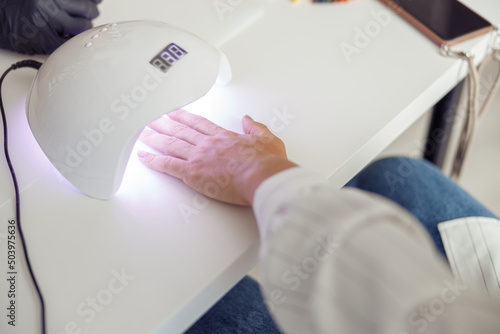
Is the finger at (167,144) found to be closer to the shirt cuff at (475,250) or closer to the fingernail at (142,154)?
the fingernail at (142,154)

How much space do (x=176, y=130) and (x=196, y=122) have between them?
3 cm

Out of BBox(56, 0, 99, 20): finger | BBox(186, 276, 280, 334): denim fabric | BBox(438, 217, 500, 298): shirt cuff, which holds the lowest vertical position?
BBox(186, 276, 280, 334): denim fabric

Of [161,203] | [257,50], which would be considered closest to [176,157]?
[161,203]

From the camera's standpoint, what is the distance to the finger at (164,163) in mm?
664

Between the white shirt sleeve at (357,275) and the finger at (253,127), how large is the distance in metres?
0.16

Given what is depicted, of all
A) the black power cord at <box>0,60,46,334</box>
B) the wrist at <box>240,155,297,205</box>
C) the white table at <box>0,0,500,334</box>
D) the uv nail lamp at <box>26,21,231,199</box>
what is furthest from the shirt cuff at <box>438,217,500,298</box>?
the black power cord at <box>0,60,46,334</box>

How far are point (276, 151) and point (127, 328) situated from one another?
26cm

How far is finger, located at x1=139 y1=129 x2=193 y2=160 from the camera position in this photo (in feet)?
2.22

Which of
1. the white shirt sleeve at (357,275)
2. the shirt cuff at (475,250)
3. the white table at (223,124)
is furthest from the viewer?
the shirt cuff at (475,250)

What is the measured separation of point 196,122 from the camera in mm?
702

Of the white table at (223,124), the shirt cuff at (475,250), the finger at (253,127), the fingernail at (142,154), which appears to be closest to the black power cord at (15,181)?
the white table at (223,124)

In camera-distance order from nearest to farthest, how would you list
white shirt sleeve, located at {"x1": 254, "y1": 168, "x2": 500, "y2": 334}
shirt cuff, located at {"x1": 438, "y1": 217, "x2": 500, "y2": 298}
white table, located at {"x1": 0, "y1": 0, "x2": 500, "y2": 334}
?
white shirt sleeve, located at {"x1": 254, "y1": 168, "x2": 500, "y2": 334} → white table, located at {"x1": 0, "y1": 0, "x2": 500, "y2": 334} → shirt cuff, located at {"x1": 438, "y1": 217, "x2": 500, "y2": 298}

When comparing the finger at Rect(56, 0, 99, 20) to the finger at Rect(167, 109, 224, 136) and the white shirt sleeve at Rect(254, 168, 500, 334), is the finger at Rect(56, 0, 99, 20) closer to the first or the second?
the finger at Rect(167, 109, 224, 136)

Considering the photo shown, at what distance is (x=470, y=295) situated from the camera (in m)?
0.53
